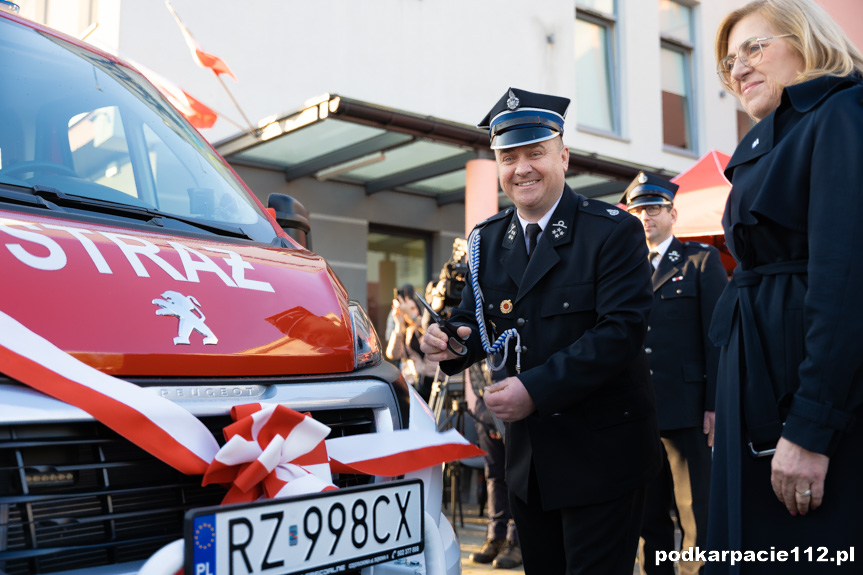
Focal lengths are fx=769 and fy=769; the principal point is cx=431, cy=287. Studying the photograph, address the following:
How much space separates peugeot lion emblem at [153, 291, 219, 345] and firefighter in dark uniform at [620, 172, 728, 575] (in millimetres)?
2486

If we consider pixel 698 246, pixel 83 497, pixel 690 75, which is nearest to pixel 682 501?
pixel 698 246

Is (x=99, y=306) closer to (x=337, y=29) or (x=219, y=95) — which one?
(x=219, y=95)

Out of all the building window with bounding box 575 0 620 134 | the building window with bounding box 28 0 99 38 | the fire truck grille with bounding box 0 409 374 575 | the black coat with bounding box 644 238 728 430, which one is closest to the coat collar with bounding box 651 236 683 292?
the black coat with bounding box 644 238 728 430

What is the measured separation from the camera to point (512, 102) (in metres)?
2.42

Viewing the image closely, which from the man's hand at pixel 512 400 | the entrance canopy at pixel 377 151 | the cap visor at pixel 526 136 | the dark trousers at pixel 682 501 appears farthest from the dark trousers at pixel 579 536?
the entrance canopy at pixel 377 151

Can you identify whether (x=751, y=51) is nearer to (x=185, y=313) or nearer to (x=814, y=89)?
(x=814, y=89)

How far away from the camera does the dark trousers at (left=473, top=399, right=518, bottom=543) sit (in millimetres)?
4773

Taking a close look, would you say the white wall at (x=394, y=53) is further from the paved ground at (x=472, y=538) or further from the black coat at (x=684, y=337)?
the black coat at (x=684, y=337)

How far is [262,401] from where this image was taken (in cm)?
185

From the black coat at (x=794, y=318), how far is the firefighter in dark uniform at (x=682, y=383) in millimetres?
1932

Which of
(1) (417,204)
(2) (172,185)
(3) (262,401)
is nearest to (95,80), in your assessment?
(2) (172,185)

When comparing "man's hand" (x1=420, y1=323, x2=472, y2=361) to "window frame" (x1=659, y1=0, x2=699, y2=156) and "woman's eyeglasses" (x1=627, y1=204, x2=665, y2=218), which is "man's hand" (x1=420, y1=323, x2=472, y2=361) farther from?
"window frame" (x1=659, y1=0, x2=699, y2=156)

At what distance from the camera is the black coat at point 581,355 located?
2141 millimetres

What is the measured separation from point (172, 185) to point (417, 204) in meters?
8.45
